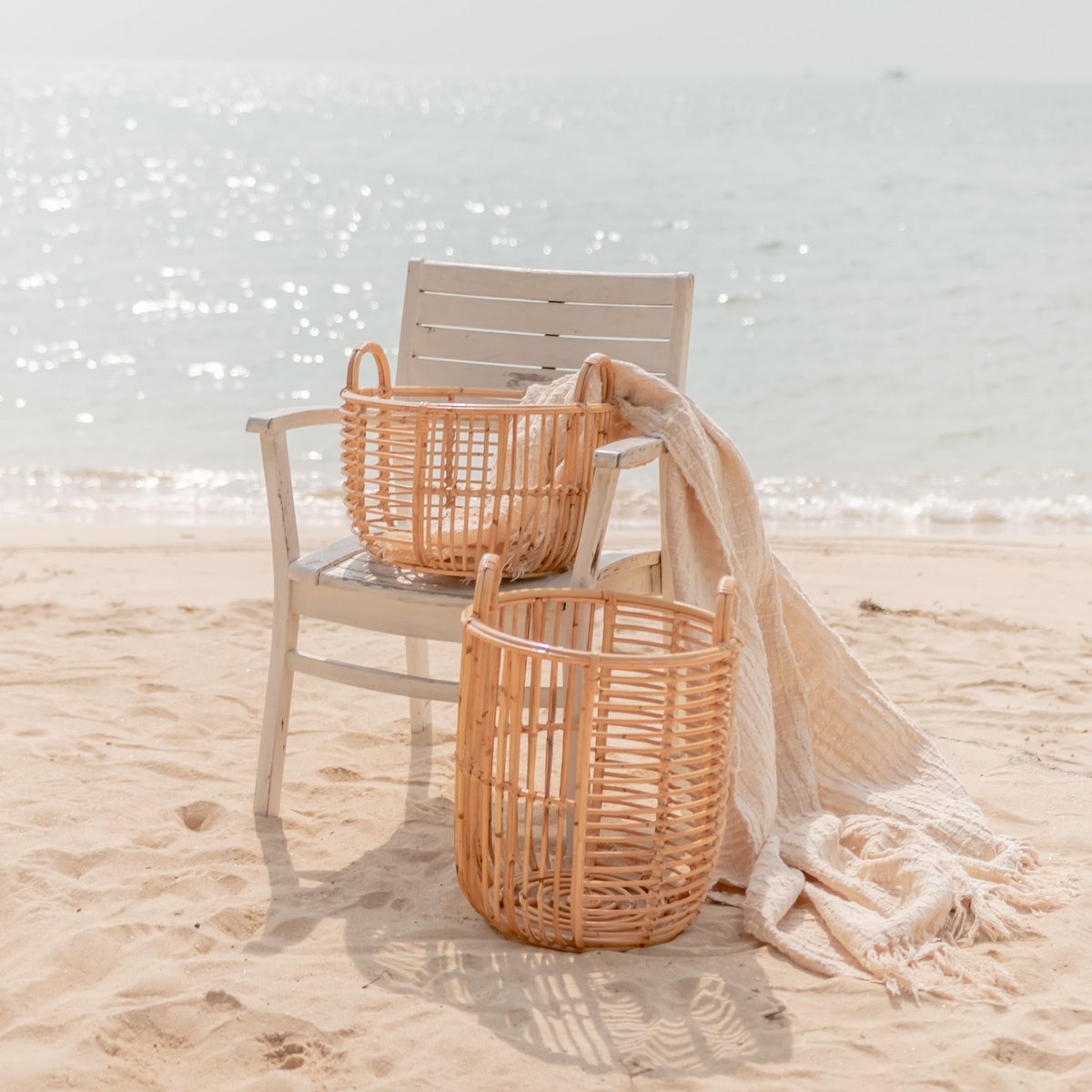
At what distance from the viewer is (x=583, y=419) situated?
8.25ft

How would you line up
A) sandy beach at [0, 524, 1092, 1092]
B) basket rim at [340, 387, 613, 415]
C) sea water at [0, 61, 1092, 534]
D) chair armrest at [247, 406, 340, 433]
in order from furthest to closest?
sea water at [0, 61, 1092, 534] < chair armrest at [247, 406, 340, 433] < basket rim at [340, 387, 613, 415] < sandy beach at [0, 524, 1092, 1092]

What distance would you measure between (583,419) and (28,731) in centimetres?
157

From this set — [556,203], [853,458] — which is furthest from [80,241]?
[853,458]

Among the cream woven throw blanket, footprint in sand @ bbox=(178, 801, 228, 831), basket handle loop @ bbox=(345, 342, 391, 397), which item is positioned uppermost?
basket handle loop @ bbox=(345, 342, 391, 397)

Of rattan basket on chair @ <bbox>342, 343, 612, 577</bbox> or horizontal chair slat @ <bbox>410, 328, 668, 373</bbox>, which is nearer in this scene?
rattan basket on chair @ <bbox>342, 343, 612, 577</bbox>

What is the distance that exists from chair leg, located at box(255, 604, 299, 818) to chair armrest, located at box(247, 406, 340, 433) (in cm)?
35

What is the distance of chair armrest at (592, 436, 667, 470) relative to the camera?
7.47 feet

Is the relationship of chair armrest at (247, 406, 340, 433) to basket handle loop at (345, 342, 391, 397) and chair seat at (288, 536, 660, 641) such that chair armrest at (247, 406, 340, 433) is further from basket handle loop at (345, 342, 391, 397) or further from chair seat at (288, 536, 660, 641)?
chair seat at (288, 536, 660, 641)

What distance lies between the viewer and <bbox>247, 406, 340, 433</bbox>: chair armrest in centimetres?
258

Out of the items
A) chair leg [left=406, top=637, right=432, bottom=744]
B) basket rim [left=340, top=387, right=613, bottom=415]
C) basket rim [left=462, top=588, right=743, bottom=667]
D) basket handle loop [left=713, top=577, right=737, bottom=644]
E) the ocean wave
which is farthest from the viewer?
the ocean wave

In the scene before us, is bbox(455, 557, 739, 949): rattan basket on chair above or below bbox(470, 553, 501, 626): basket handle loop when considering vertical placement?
below

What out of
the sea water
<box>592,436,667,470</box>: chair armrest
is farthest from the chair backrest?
the sea water

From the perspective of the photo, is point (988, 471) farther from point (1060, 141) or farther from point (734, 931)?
point (1060, 141)

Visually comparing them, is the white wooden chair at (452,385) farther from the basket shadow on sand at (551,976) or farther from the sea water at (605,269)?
the sea water at (605,269)
